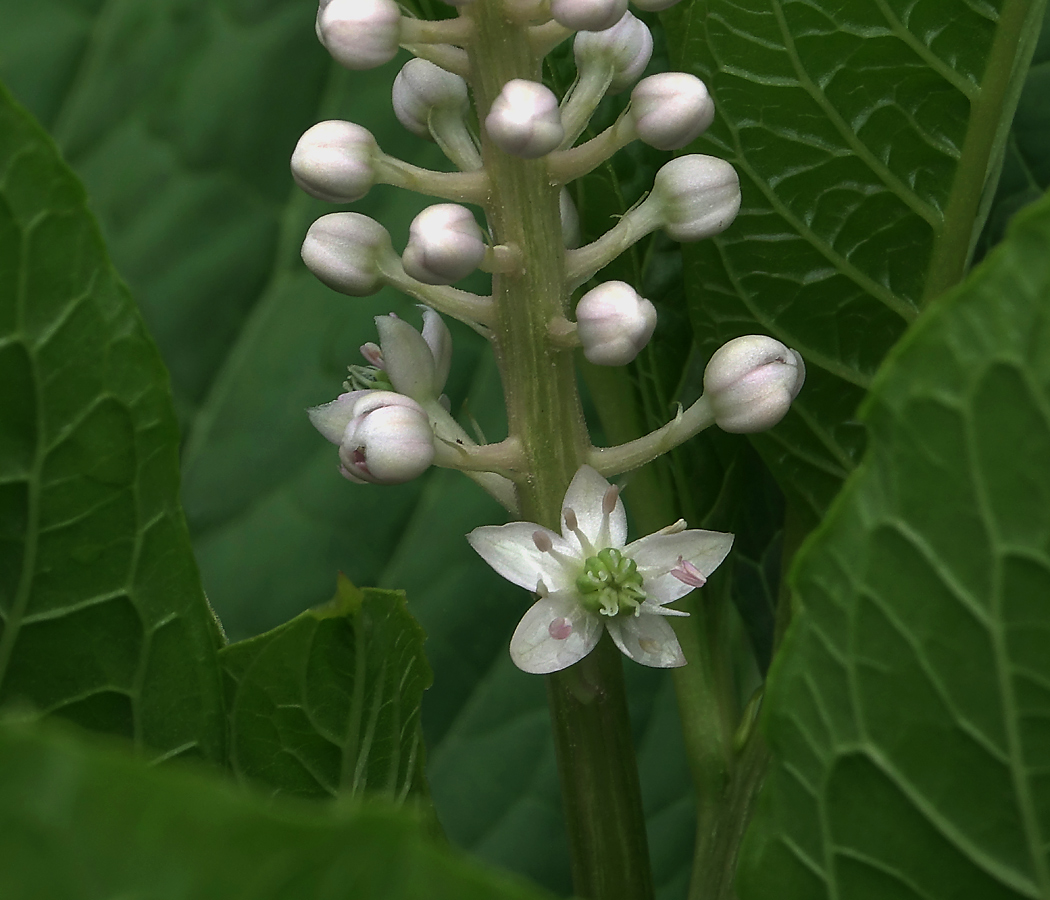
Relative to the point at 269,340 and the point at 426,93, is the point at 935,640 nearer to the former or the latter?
the point at 426,93

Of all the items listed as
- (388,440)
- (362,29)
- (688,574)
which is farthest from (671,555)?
(362,29)

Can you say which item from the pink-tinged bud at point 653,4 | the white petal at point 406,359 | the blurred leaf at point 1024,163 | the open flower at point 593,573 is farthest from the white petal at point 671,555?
the blurred leaf at point 1024,163

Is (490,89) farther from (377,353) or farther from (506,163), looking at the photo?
(377,353)

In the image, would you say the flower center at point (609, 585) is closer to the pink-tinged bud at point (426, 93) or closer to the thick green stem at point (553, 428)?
the thick green stem at point (553, 428)

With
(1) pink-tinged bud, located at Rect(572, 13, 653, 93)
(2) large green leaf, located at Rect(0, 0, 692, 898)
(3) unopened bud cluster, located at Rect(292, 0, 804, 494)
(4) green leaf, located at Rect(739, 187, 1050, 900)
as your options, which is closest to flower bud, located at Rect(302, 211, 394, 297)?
(3) unopened bud cluster, located at Rect(292, 0, 804, 494)

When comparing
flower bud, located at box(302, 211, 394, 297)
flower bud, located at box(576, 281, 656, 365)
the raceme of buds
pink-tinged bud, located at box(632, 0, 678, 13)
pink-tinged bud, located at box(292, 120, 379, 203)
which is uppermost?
pink-tinged bud, located at box(632, 0, 678, 13)

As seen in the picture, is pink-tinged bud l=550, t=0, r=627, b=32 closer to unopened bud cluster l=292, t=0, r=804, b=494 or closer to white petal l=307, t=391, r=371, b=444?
unopened bud cluster l=292, t=0, r=804, b=494

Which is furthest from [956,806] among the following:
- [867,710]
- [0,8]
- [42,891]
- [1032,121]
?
[0,8]
